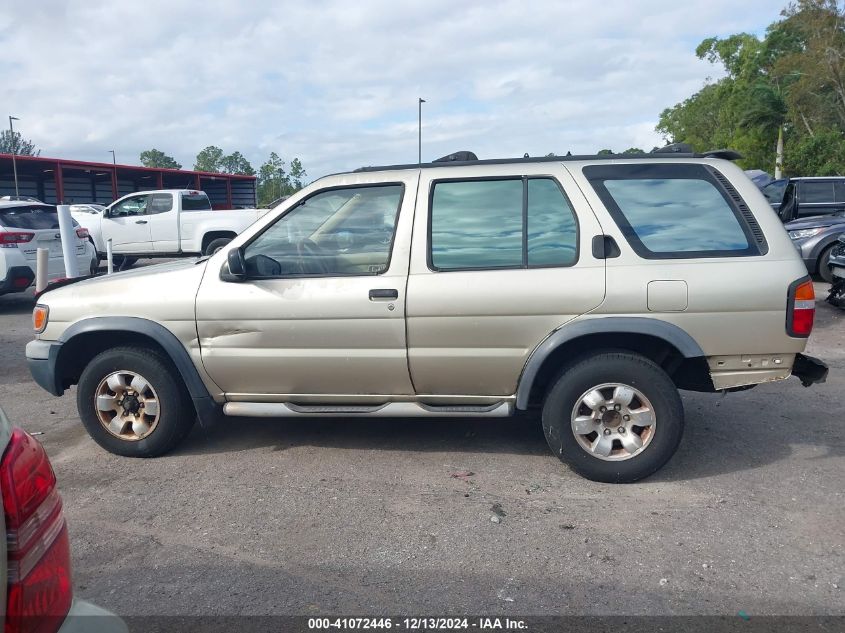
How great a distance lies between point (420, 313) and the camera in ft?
14.1

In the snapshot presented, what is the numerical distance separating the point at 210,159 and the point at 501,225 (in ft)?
333

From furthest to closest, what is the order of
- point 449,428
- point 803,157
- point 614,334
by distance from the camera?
point 803,157 → point 449,428 → point 614,334

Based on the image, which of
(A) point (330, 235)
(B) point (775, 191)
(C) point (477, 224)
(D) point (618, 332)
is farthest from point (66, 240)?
(B) point (775, 191)

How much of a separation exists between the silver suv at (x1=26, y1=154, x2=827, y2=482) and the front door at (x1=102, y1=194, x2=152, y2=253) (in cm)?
1220

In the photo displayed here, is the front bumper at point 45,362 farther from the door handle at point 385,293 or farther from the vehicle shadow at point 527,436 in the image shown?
the door handle at point 385,293

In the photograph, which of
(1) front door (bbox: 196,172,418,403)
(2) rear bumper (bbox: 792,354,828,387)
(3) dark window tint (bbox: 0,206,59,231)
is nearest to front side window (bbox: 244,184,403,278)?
(1) front door (bbox: 196,172,418,403)

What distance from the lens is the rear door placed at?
4223 mm

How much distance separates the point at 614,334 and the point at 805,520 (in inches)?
54.4

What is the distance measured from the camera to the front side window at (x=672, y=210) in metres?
4.19

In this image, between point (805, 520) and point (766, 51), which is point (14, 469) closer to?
point (805, 520)

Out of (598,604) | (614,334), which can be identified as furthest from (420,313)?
(598,604)

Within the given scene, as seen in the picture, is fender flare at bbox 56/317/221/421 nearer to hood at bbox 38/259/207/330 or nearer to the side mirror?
hood at bbox 38/259/207/330

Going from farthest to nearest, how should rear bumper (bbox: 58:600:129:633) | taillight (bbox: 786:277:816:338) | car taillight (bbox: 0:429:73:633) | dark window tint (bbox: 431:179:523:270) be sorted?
dark window tint (bbox: 431:179:523:270), taillight (bbox: 786:277:816:338), rear bumper (bbox: 58:600:129:633), car taillight (bbox: 0:429:73:633)

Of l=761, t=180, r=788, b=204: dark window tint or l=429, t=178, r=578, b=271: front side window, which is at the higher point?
l=761, t=180, r=788, b=204: dark window tint
